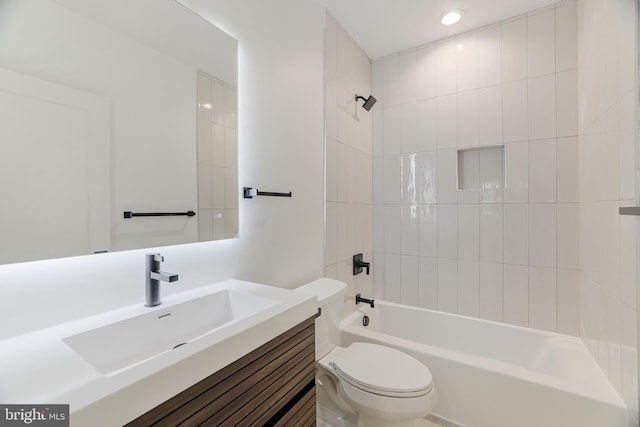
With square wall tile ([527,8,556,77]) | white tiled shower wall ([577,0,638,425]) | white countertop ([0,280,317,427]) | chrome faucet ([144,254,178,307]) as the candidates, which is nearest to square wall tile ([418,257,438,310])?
white tiled shower wall ([577,0,638,425])

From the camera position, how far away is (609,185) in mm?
1354

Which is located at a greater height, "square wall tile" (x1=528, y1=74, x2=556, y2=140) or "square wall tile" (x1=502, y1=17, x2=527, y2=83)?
"square wall tile" (x1=502, y1=17, x2=527, y2=83)

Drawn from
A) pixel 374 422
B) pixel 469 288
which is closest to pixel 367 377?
pixel 374 422

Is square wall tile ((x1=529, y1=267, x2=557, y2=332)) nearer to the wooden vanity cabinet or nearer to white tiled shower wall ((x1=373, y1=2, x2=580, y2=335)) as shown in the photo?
white tiled shower wall ((x1=373, y1=2, x2=580, y2=335))

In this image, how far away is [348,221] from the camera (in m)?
2.19

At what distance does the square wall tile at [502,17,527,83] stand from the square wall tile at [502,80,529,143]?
7cm

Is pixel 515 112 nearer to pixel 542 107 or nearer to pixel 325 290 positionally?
pixel 542 107

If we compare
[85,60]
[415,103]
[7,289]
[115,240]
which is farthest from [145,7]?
[415,103]

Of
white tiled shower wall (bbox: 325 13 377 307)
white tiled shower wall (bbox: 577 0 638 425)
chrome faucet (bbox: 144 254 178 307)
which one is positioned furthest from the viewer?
white tiled shower wall (bbox: 325 13 377 307)

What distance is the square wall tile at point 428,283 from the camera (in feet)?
7.53

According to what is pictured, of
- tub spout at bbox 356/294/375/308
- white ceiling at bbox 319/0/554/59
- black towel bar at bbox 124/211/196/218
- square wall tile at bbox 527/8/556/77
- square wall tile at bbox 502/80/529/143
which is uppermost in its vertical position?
white ceiling at bbox 319/0/554/59

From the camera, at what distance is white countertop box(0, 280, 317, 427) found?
0.46 meters

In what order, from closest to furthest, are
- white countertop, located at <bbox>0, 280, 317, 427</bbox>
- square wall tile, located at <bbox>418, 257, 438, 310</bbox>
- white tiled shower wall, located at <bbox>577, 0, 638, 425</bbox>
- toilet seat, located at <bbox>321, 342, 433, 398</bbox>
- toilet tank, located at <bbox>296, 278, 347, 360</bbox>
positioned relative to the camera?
white countertop, located at <bbox>0, 280, 317, 427</bbox> → white tiled shower wall, located at <bbox>577, 0, 638, 425</bbox> → toilet seat, located at <bbox>321, 342, 433, 398</bbox> → toilet tank, located at <bbox>296, 278, 347, 360</bbox> → square wall tile, located at <bbox>418, 257, 438, 310</bbox>

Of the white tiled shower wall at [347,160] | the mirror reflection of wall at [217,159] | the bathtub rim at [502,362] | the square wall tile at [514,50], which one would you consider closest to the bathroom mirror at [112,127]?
the mirror reflection of wall at [217,159]
